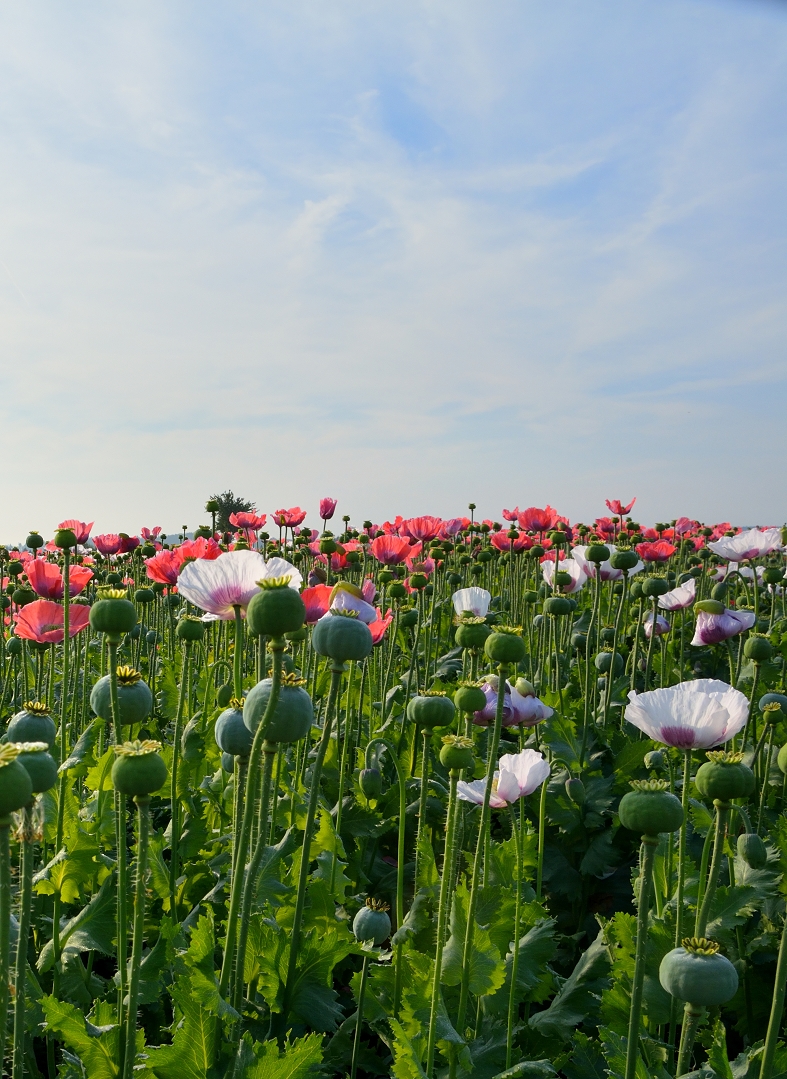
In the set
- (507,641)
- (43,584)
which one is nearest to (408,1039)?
(507,641)

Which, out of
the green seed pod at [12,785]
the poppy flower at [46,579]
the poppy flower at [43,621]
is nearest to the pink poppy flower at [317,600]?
the poppy flower at [43,621]

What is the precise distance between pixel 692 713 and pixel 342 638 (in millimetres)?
825

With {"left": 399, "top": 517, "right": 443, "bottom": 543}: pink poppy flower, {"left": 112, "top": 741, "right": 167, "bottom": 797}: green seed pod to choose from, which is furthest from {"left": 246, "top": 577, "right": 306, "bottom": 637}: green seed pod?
{"left": 399, "top": 517, "right": 443, "bottom": 543}: pink poppy flower

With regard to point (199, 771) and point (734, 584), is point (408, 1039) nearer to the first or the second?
point (199, 771)

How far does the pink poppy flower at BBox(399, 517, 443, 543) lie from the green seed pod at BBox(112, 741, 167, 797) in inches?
190

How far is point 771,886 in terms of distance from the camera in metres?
2.44

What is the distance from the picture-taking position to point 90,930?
231 cm

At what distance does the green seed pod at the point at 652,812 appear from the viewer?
1392 mm

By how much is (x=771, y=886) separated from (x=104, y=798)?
2.23 m

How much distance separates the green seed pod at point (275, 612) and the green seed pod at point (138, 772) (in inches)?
11.6

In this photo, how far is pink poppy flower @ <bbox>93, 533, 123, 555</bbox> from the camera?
6.24 metres

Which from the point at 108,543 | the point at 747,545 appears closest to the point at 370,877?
the point at 747,545

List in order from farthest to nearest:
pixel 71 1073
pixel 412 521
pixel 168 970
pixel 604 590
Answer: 1. pixel 604 590
2. pixel 412 521
3. pixel 168 970
4. pixel 71 1073

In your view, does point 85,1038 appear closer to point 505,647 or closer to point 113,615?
point 113,615
